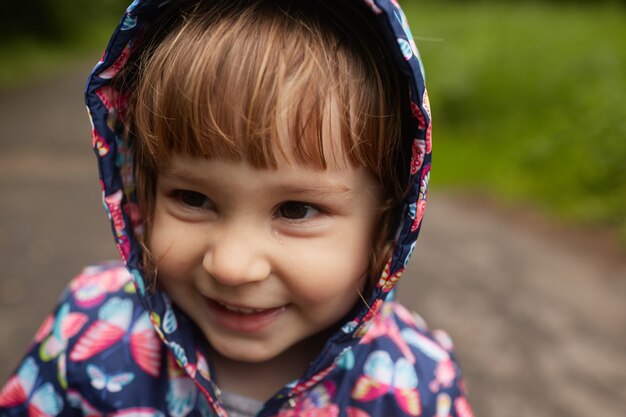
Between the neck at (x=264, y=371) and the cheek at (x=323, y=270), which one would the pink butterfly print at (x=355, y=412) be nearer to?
the neck at (x=264, y=371)

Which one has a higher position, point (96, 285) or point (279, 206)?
point (279, 206)

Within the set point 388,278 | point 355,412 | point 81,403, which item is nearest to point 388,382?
point 355,412

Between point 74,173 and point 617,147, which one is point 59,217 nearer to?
point 74,173

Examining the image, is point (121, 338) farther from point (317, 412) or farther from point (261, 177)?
point (261, 177)

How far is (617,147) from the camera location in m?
4.70

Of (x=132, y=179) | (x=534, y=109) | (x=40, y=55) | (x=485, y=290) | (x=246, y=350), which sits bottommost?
(x=40, y=55)

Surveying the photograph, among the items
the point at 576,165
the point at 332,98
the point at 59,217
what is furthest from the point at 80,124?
the point at 332,98

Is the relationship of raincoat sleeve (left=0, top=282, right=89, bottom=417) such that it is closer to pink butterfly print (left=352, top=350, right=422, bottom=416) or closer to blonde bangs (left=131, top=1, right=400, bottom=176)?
blonde bangs (left=131, top=1, right=400, bottom=176)

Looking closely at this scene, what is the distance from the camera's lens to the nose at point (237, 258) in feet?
3.54

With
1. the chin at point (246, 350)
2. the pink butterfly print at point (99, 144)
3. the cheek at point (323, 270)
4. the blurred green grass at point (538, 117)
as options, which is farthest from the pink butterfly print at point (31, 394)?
the blurred green grass at point (538, 117)

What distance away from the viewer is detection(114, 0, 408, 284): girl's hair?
3.47ft

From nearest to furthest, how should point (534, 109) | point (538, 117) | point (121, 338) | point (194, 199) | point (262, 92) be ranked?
point (262, 92) → point (194, 199) → point (121, 338) → point (538, 117) → point (534, 109)

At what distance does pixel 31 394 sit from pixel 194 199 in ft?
2.03

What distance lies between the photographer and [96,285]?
1.55m
